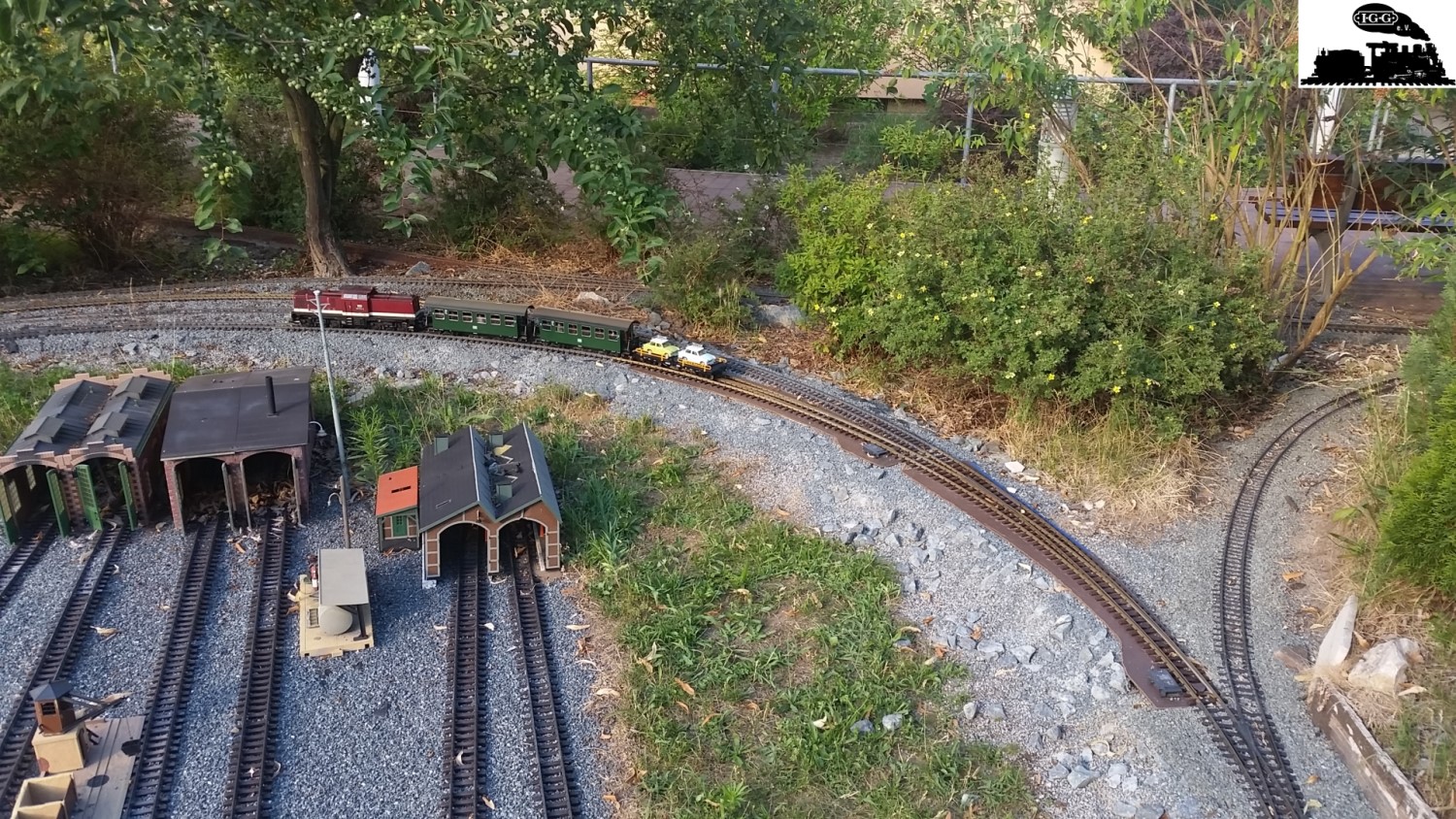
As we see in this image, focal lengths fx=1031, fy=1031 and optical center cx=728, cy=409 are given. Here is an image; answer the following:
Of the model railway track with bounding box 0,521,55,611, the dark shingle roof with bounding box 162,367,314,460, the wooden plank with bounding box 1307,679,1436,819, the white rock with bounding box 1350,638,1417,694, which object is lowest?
the wooden plank with bounding box 1307,679,1436,819

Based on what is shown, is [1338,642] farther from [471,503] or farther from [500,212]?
[500,212]

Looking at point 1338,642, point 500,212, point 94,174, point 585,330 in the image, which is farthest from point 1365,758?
point 94,174

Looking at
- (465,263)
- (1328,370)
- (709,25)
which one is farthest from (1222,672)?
(465,263)

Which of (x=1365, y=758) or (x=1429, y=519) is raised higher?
(x=1429, y=519)

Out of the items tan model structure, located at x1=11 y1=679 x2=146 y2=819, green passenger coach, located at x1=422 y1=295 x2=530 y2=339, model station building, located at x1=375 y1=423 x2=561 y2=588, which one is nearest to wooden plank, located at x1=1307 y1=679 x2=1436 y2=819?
model station building, located at x1=375 y1=423 x2=561 y2=588

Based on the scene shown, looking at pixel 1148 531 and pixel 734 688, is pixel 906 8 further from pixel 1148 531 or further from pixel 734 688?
pixel 734 688

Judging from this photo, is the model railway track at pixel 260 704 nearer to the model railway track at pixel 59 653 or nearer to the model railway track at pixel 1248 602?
the model railway track at pixel 59 653

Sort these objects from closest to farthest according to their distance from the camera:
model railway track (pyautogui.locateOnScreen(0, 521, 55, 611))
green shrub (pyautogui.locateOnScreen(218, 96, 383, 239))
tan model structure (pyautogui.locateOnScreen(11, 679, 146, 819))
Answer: tan model structure (pyautogui.locateOnScreen(11, 679, 146, 819)), model railway track (pyautogui.locateOnScreen(0, 521, 55, 611)), green shrub (pyautogui.locateOnScreen(218, 96, 383, 239))

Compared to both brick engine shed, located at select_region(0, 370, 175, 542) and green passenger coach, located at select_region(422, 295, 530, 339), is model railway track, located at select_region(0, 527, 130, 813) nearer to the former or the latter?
brick engine shed, located at select_region(0, 370, 175, 542)

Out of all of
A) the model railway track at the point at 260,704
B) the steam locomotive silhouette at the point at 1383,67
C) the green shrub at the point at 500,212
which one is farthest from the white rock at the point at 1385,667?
the green shrub at the point at 500,212
